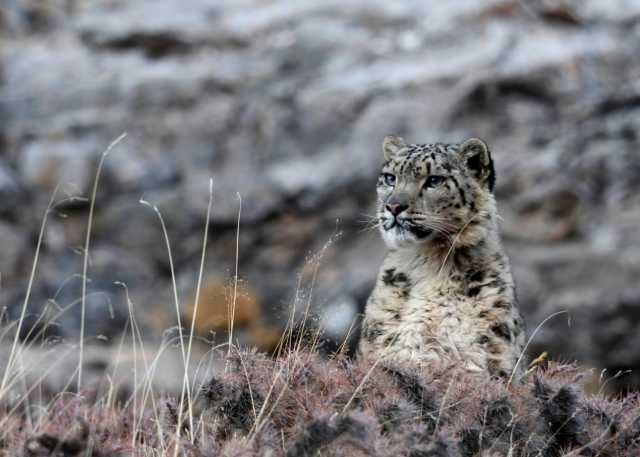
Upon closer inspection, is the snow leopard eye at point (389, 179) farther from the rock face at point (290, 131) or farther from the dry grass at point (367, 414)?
the rock face at point (290, 131)

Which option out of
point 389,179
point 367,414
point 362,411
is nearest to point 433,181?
point 389,179

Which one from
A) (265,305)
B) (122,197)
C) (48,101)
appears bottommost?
(265,305)

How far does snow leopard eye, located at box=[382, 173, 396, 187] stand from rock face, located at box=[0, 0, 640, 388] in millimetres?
6581

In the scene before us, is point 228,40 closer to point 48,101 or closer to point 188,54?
point 188,54

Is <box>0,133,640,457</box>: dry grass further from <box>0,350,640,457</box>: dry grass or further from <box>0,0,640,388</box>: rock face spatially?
<box>0,0,640,388</box>: rock face

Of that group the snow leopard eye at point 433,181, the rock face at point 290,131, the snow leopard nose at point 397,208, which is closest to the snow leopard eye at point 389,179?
the snow leopard eye at point 433,181

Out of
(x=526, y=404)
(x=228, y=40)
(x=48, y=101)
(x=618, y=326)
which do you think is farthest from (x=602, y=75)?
(x=526, y=404)

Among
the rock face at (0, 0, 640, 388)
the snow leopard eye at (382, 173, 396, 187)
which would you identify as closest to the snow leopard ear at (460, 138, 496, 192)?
the snow leopard eye at (382, 173, 396, 187)

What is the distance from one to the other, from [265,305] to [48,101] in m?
4.47

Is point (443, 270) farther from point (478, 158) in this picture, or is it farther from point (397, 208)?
point (478, 158)

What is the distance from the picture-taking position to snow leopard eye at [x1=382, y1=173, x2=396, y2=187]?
22.2 ft

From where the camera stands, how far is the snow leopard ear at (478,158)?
6.72 metres

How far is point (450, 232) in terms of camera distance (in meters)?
6.49

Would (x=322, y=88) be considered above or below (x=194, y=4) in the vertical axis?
below
